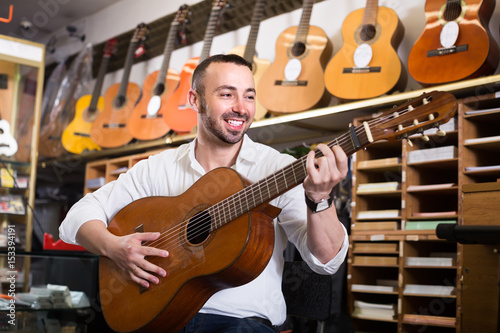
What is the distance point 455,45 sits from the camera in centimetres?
251

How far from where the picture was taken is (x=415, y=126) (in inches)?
50.3

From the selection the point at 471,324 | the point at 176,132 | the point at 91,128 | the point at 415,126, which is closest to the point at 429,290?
the point at 471,324

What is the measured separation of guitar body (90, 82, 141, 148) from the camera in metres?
4.40

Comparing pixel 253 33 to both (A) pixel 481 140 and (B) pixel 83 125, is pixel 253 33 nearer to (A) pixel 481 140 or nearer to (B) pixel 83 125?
(A) pixel 481 140

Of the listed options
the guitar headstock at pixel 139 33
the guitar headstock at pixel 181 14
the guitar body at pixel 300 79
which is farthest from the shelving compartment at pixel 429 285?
the guitar headstock at pixel 139 33

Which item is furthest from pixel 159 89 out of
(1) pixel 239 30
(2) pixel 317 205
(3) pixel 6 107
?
(2) pixel 317 205

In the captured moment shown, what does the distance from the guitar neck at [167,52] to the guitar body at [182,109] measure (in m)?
0.31

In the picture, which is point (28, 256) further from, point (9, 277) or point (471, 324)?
point (471, 324)

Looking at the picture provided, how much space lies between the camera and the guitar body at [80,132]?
15.7ft

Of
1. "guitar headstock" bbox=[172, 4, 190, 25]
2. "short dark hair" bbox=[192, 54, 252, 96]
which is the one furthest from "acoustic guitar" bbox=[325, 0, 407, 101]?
"guitar headstock" bbox=[172, 4, 190, 25]

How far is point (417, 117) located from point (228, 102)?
0.66 metres

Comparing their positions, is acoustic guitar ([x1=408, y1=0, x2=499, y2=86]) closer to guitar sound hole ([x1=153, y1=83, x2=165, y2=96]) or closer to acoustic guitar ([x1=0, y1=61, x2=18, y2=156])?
guitar sound hole ([x1=153, y1=83, x2=165, y2=96])

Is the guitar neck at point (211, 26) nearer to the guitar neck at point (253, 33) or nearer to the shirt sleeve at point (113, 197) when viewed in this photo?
the guitar neck at point (253, 33)

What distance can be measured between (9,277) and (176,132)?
2000mm
